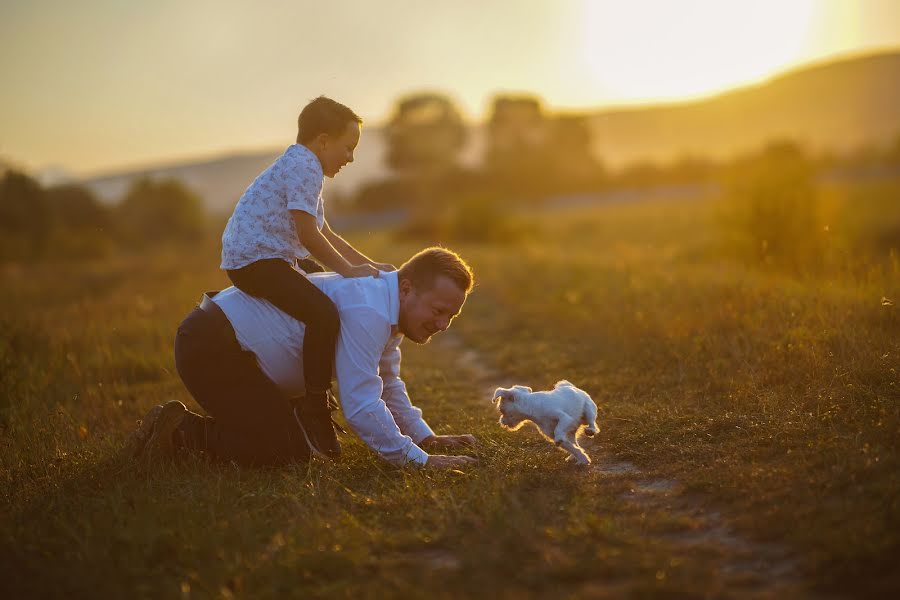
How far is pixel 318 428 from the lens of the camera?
455 centimetres

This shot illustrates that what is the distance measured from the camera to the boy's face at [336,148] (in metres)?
4.51

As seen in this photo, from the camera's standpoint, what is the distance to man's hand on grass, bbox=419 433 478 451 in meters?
4.61

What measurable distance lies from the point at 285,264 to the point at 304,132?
0.88 metres

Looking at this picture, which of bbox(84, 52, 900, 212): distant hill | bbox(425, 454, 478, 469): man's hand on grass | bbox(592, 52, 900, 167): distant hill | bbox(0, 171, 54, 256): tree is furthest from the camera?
bbox(84, 52, 900, 212): distant hill

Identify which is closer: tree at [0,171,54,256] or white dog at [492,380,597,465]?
white dog at [492,380,597,465]

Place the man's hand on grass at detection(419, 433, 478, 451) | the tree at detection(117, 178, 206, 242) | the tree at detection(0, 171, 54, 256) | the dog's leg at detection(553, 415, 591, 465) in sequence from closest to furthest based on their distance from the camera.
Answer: the dog's leg at detection(553, 415, 591, 465), the man's hand on grass at detection(419, 433, 478, 451), the tree at detection(0, 171, 54, 256), the tree at detection(117, 178, 206, 242)

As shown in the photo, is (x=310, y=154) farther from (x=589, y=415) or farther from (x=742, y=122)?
(x=742, y=122)

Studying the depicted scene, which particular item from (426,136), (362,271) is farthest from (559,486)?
(426,136)

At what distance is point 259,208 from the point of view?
441cm

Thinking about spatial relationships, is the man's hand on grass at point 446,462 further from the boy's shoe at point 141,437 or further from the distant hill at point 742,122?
the distant hill at point 742,122

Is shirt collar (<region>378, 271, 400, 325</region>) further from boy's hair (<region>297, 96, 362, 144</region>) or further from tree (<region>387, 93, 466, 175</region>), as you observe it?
tree (<region>387, 93, 466, 175</region>)

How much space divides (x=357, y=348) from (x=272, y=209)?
3.48 ft

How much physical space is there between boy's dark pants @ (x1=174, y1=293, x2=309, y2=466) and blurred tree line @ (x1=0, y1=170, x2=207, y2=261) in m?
24.6

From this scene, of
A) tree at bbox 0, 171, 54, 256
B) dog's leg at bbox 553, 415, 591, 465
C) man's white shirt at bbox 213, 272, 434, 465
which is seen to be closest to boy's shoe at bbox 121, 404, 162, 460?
man's white shirt at bbox 213, 272, 434, 465
